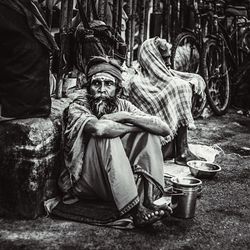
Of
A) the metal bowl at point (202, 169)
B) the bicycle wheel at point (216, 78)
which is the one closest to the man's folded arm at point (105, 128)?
the metal bowl at point (202, 169)

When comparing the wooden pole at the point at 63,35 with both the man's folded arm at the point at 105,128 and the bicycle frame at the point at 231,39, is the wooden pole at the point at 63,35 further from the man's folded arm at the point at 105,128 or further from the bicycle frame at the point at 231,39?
the bicycle frame at the point at 231,39

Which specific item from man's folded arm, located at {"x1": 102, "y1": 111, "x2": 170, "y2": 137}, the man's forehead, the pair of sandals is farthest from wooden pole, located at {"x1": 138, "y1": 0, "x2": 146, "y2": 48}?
the pair of sandals

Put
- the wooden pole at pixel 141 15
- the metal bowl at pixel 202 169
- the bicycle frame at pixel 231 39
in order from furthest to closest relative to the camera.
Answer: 1. the bicycle frame at pixel 231 39
2. the wooden pole at pixel 141 15
3. the metal bowl at pixel 202 169

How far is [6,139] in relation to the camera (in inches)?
131

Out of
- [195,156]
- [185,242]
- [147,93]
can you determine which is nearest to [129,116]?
[185,242]

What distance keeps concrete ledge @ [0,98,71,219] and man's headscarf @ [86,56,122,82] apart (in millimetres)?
651

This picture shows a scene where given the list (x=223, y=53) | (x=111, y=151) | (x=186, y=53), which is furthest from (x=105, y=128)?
(x=223, y=53)

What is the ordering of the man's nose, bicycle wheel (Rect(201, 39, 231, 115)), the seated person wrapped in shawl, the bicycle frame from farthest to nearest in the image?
the bicycle frame, bicycle wheel (Rect(201, 39, 231, 115)), the seated person wrapped in shawl, the man's nose

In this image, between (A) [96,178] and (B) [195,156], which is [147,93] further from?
(A) [96,178]

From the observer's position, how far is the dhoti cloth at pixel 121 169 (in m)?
3.21

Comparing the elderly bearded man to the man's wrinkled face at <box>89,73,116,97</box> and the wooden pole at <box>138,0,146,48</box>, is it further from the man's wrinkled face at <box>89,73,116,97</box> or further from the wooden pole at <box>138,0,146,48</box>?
the wooden pole at <box>138,0,146,48</box>

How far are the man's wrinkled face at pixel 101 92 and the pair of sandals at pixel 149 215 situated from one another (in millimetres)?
947

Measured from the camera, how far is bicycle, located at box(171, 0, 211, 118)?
7.40 metres

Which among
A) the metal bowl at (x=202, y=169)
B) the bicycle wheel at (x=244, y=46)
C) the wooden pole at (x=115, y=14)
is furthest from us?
the bicycle wheel at (x=244, y=46)
